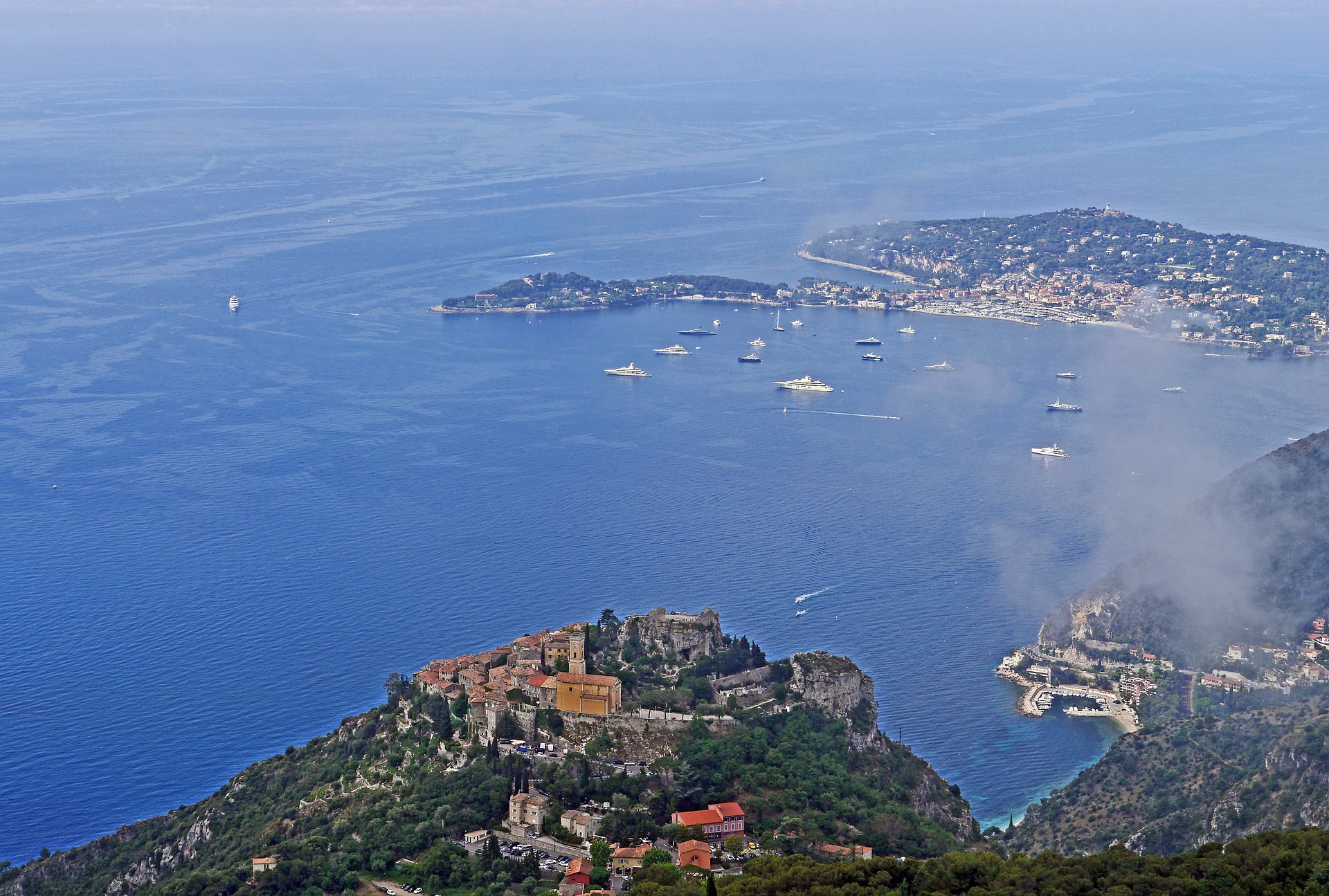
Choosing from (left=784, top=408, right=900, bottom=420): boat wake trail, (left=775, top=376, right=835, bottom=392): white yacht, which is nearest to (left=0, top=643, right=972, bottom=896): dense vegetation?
(left=784, top=408, right=900, bottom=420): boat wake trail

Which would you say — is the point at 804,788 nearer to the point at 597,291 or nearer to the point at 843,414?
the point at 843,414

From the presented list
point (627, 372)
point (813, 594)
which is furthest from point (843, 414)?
point (813, 594)

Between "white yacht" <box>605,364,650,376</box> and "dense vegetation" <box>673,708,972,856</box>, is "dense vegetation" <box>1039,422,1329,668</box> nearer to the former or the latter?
"dense vegetation" <box>673,708,972,856</box>

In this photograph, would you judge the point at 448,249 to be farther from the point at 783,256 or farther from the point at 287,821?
the point at 287,821

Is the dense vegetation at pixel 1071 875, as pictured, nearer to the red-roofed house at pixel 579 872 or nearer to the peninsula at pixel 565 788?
the peninsula at pixel 565 788

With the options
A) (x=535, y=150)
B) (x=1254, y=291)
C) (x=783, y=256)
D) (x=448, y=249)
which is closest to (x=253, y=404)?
(x=448, y=249)

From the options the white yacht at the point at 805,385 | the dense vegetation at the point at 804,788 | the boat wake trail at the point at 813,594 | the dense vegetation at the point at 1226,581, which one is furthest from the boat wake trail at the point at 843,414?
the dense vegetation at the point at 804,788
